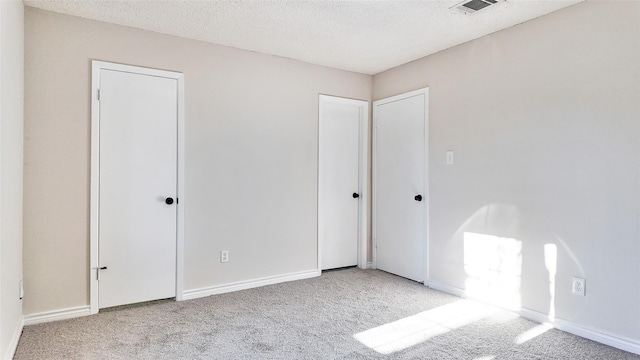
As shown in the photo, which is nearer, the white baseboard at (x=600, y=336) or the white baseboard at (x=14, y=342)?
the white baseboard at (x=14, y=342)

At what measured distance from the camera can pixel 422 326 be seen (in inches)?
111

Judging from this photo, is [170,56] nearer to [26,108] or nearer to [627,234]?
[26,108]

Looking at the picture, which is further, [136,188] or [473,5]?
[136,188]

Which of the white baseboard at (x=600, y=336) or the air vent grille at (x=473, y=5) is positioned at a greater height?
the air vent grille at (x=473, y=5)

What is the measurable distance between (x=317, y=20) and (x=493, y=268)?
8.68 feet

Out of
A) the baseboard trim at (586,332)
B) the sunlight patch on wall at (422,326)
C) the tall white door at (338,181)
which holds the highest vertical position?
the tall white door at (338,181)

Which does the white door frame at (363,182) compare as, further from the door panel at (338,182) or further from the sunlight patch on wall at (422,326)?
the sunlight patch on wall at (422,326)

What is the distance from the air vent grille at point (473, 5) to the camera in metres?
2.68

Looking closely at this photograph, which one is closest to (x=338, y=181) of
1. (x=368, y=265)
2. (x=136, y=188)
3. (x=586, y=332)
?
(x=368, y=265)

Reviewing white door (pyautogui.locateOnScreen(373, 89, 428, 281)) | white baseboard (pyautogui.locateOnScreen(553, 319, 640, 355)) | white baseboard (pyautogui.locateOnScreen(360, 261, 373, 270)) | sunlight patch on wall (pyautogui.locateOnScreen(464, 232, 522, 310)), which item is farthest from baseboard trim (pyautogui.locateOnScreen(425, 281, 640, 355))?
white baseboard (pyautogui.locateOnScreen(360, 261, 373, 270))

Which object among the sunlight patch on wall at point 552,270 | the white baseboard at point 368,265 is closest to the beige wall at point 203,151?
the white baseboard at point 368,265

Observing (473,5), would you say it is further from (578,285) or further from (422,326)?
(422,326)

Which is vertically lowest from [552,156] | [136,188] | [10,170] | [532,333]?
[532,333]

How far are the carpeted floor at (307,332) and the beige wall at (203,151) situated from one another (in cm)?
41
